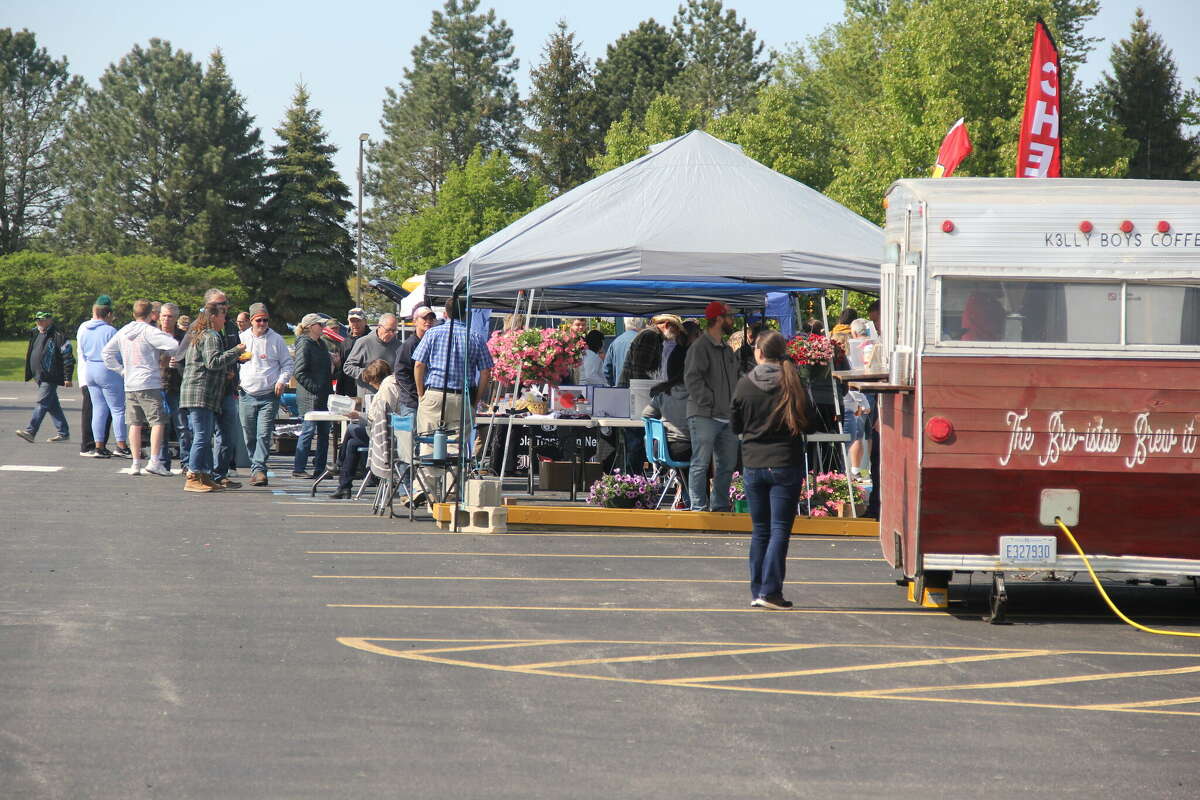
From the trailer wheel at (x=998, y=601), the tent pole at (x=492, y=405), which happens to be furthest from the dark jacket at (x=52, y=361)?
the trailer wheel at (x=998, y=601)

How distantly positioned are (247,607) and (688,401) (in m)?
5.45

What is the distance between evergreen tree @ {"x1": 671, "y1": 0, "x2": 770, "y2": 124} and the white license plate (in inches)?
2671

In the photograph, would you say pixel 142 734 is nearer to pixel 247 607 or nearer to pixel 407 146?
pixel 247 607

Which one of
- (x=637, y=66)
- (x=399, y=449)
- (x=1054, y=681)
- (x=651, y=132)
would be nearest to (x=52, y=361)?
(x=399, y=449)

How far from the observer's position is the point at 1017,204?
30.2 feet

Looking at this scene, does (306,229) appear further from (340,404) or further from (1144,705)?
(1144,705)

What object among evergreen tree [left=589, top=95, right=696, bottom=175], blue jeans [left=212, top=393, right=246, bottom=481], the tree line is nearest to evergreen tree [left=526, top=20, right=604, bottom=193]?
the tree line

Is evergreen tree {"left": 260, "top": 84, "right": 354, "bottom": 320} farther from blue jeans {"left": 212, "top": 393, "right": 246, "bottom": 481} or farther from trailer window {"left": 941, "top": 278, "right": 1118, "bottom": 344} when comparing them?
trailer window {"left": 941, "top": 278, "right": 1118, "bottom": 344}

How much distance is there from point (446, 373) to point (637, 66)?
71.0 metres

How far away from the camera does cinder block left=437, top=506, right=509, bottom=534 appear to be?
13.1 metres

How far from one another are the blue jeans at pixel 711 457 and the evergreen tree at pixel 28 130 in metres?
73.9

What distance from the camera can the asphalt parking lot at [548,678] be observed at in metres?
5.54

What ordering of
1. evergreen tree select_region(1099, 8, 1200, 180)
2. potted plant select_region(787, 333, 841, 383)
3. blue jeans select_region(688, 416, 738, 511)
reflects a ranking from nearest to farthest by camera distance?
blue jeans select_region(688, 416, 738, 511) → potted plant select_region(787, 333, 841, 383) → evergreen tree select_region(1099, 8, 1200, 180)

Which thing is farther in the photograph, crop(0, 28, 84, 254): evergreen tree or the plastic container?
crop(0, 28, 84, 254): evergreen tree
